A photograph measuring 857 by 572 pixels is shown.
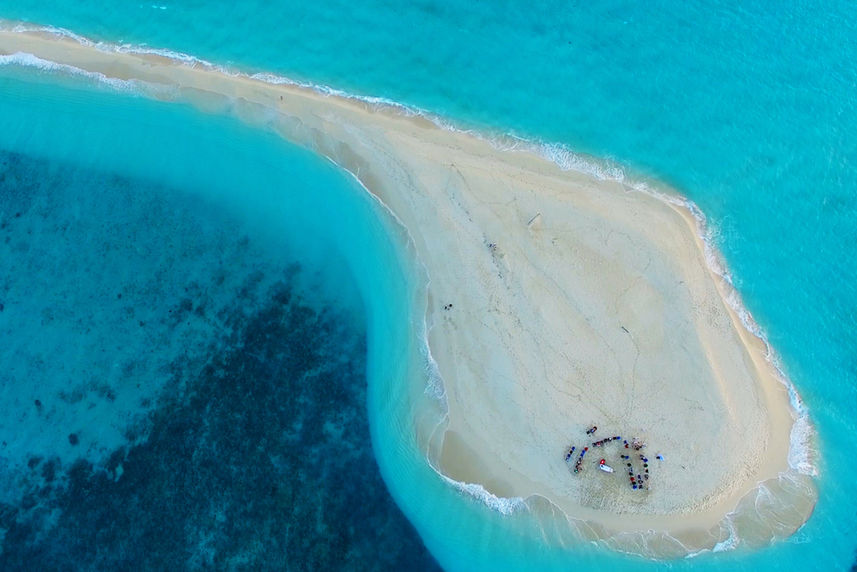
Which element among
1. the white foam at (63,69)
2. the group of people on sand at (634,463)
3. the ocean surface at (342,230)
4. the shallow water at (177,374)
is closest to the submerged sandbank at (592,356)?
the group of people on sand at (634,463)

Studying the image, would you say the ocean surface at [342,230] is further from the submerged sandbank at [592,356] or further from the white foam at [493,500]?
the submerged sandbank at [592,356]

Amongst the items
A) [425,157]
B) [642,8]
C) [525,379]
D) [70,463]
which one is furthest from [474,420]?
[642,8]

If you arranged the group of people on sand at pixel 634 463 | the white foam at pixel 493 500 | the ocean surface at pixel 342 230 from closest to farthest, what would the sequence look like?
1. the group of people on sand at pixel 634 463
2. the white foam at pixel 493 500
3. the ocean surface at pixel 342 230

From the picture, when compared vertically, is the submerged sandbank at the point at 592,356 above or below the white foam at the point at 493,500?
above

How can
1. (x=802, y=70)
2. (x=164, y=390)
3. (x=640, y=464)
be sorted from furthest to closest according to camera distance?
(x=802, y=70), (x=164, y=390), (x=640, y=464)

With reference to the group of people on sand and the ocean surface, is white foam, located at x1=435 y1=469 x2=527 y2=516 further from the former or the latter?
the group of people on sand

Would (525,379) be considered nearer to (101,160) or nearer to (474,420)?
(474,420)

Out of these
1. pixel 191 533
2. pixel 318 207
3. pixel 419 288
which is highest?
pixel 318 207
